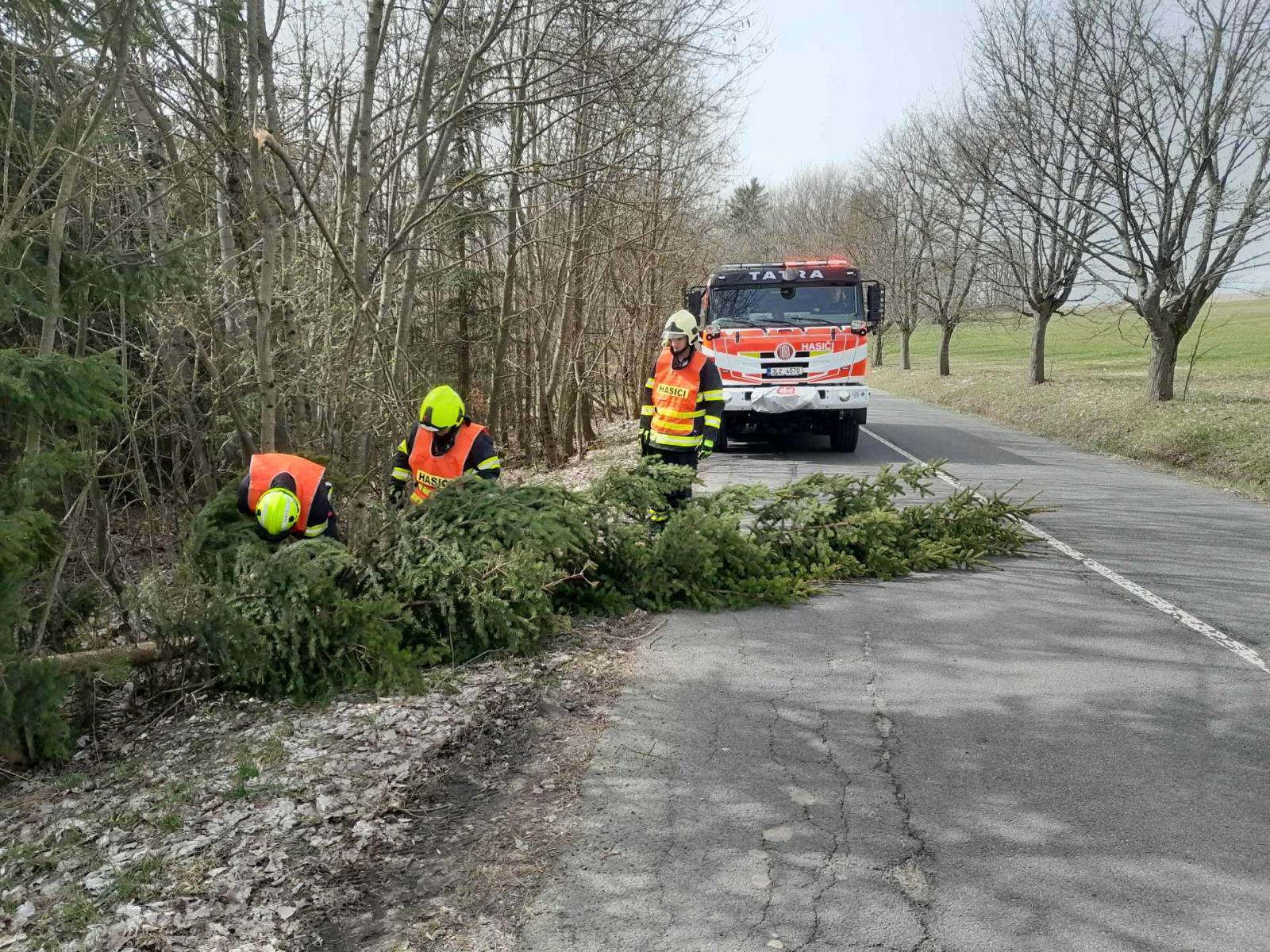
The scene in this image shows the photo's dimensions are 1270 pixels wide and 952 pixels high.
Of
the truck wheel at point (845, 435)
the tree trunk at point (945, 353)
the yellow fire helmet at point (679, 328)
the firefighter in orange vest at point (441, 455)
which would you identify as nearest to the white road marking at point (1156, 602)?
the yellow fire helmet at point (679, 328)

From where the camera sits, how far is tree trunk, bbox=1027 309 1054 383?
28.1 meters

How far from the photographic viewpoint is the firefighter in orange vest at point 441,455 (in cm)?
678

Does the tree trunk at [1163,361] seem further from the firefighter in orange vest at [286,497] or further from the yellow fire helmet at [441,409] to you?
the firefighter in orange vest at [286,497]

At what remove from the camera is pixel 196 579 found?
528 cm

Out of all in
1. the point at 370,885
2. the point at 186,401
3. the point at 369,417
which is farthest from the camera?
the point at 369,417

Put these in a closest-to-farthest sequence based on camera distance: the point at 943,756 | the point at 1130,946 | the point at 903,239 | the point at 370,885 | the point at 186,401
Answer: the point at 1130,946
the point at 370,885
the point at 943,756
the point at 186,401
the point at 903,239

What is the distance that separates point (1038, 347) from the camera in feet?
93.5

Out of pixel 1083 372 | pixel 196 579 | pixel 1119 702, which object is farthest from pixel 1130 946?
pixel 1083 372

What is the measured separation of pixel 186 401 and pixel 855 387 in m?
10.0

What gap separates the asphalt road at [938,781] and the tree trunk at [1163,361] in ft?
46.4

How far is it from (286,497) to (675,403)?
3.83m

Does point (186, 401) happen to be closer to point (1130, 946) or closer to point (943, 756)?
point (943, 756)

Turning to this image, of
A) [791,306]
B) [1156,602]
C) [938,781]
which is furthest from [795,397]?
[938,781]

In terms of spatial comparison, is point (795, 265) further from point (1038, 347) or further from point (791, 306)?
point (1038, 347)
